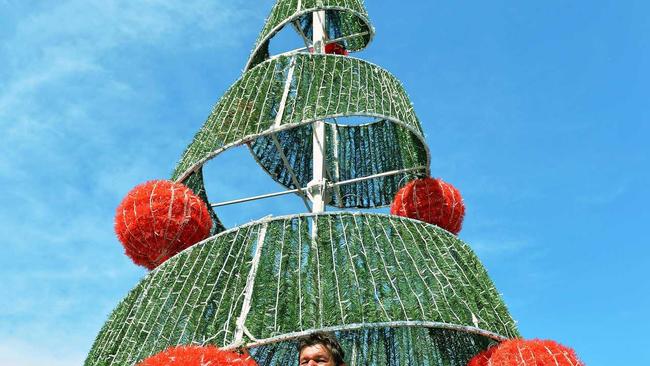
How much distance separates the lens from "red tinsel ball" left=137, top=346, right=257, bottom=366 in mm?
3254

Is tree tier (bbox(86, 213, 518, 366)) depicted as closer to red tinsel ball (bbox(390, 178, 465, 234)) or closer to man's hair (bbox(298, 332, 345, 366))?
man's hair (bbox(298, 332, 345, 366))

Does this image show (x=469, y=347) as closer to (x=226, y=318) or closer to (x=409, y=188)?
(x=409, y=188)

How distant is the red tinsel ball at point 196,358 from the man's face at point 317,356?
368mm

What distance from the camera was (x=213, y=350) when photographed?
3.38 m

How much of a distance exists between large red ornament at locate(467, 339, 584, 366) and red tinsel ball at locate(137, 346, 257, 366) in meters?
1.45

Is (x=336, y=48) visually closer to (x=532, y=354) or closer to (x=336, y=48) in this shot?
(x=336, y=48)

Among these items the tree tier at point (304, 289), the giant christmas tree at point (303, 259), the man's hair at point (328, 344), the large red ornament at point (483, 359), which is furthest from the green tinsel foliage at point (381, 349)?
the man's hair at point (328, 344)

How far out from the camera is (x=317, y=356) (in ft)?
10.4

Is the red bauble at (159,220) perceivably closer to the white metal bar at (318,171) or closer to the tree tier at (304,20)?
the white metal bar at (318,171)

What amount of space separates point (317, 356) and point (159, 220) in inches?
91.9

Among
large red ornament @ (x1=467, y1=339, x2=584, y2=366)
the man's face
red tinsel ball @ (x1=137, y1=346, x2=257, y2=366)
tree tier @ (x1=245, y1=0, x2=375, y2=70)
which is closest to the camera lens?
the man's face

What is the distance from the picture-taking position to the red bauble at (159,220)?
5.12m

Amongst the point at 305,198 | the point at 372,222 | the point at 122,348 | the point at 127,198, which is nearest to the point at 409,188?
the point at 305,198

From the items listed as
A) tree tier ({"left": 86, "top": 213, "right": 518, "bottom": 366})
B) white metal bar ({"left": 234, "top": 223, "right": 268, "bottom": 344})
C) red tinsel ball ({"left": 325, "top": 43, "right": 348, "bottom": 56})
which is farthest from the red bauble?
red tinsel ball ({"left": 325, "top": 43, "right": 348, "bottom": 56})
